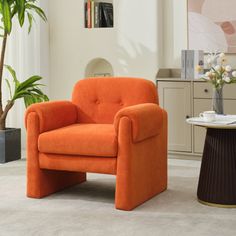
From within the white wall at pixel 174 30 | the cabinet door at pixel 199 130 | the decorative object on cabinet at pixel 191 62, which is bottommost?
the cabinet door at pixel 199 130

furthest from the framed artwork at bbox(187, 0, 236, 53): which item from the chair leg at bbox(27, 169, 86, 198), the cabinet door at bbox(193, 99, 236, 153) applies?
the chair leg at bbox(27, 169, 86, 198)

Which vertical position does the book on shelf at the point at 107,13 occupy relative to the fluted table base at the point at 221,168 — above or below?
above

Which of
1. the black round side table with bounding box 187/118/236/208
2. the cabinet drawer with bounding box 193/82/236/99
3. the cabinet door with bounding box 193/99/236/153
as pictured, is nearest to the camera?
the black round side table with bounding box 187/118/236/208

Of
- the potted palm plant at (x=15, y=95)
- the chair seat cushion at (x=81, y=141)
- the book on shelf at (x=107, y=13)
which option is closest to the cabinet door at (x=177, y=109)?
the book on shelf at (x=107, y=13)

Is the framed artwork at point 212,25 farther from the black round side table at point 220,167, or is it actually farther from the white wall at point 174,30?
the black round side table at point 220,167

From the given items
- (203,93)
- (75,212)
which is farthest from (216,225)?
(203,93)

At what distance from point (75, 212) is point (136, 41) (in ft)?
8.26

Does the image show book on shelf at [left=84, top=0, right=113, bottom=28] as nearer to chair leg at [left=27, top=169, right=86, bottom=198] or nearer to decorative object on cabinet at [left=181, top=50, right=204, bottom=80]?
decorative object on cabinet at [left=181, top=50, right=204, bottom=80]

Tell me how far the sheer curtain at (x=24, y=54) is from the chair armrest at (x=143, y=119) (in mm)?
2341

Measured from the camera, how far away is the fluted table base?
376cm

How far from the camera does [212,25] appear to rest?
5.49 m

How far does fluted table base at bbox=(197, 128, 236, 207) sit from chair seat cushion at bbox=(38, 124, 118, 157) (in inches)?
24.8

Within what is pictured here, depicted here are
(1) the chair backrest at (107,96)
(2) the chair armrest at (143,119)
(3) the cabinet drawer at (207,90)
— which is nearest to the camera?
(2) the chair armrest at (143,119)

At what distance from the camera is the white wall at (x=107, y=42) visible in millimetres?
5715
